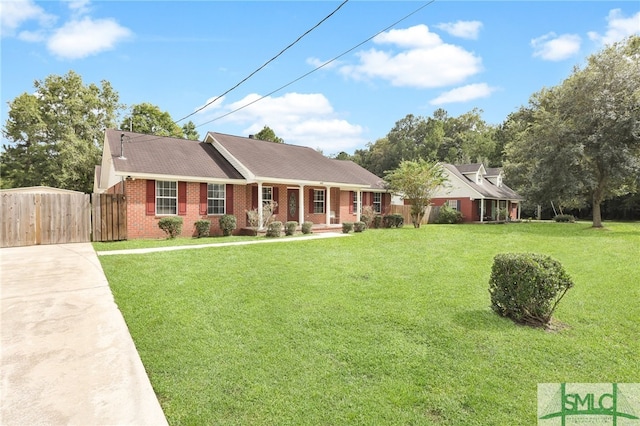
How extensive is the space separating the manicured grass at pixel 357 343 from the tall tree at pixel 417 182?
12898 millimetres

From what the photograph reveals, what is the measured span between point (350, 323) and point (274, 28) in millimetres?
7811

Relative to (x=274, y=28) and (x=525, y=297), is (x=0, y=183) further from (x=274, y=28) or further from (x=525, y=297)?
(x=525, y=297)

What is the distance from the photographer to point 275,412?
2.99m

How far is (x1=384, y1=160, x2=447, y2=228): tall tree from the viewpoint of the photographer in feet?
68.2

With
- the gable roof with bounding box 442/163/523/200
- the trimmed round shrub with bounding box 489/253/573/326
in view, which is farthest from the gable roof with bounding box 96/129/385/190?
the trimmed round shrub with bounding box 489/253/573/326

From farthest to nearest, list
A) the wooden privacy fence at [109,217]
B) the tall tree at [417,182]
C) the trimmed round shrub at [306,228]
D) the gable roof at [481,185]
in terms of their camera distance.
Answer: the gable roof at [481,185] < the tall tree at [417,182] < the trimmed round shrub at [306,228] < the wooden privacy fence at [109,217]

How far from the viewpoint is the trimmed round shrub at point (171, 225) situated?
14.0 m

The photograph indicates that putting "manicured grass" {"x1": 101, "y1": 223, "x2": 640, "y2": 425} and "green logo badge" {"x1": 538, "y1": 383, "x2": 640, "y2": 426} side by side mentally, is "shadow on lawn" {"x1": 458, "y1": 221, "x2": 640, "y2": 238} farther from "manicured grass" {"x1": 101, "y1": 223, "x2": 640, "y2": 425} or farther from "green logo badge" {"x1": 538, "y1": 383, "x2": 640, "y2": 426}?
"green logo badge" {"x1": 538, "y1": 383, "x2": 640, "y2": 426}

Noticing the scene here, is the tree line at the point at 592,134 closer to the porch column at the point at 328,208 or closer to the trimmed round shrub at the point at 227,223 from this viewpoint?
the porch column at the point at 328,208

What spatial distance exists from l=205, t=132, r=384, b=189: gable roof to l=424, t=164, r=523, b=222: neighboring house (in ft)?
32.5

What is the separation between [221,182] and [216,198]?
817mm

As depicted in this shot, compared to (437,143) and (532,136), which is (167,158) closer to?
(532,136)

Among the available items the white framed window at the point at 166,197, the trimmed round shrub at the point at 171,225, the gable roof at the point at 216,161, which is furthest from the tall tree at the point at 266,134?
the trimmed round shrub at the point at 171,225

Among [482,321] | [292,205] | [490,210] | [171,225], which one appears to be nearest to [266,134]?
[292,205]
